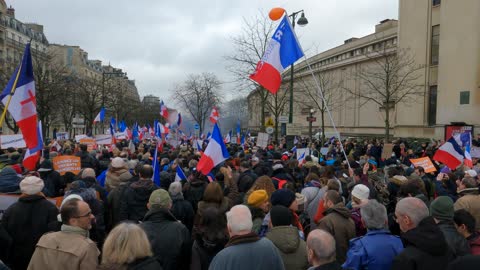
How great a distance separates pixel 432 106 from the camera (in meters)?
29.6

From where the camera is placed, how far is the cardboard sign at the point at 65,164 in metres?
8.03

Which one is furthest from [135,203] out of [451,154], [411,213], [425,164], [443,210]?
[451,154]

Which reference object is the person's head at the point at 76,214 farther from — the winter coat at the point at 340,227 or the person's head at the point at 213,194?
the winter coat at the point at 340,227

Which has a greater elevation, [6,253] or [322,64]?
[322,64]

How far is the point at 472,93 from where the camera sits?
84.3ft

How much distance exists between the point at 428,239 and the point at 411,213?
0.37m

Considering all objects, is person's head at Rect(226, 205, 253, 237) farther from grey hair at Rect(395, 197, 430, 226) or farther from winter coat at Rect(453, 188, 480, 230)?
winter coat at Rect(453, 188, 480, 230)

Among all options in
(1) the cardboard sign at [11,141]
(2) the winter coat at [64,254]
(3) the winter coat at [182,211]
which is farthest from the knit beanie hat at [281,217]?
(1) the cardboard sign at [11,141]

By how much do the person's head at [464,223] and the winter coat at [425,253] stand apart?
965 millimetres

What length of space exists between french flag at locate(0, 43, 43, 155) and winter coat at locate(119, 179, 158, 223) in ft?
6.88

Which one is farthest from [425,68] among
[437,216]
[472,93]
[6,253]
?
[6,253]

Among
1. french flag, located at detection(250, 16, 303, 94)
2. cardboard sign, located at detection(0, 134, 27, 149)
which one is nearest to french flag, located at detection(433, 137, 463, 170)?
french flag, located at detection(250, 16, 303, 94)

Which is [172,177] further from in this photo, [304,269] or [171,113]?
[171,113]

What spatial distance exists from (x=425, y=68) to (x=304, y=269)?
29.6 m
